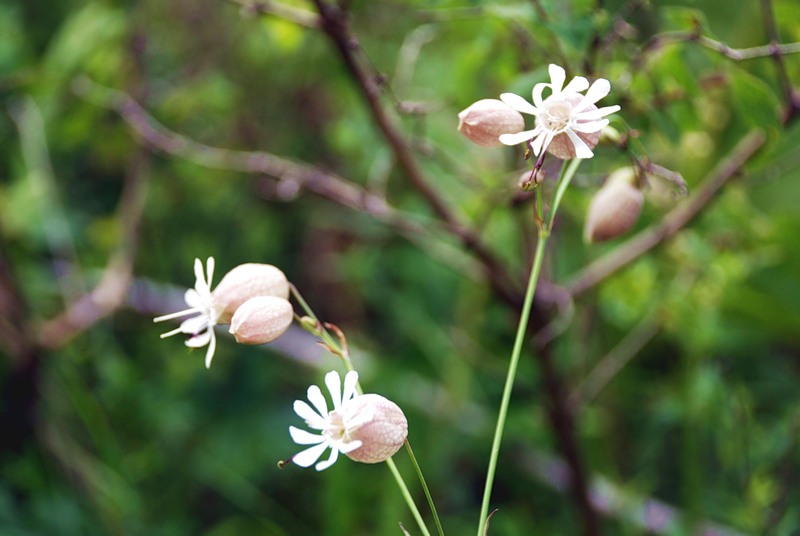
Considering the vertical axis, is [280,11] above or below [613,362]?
above

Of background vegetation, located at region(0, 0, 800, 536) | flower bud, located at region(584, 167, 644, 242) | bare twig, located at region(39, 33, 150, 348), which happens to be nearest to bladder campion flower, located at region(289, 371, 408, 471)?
flower bud, located at region(584, 167, 644, 242)

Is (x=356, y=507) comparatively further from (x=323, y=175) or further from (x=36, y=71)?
(x=36, y=71)

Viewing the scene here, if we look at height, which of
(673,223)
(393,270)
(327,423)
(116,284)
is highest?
(327,423)

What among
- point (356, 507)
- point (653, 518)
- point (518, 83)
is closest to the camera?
point (518, 83)

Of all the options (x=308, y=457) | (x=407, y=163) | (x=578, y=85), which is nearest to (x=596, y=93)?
(x=578, y=85)

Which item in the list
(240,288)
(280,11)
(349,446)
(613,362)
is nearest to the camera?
(349,446)

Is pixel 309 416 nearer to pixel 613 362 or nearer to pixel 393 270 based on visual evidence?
pixel 613 362

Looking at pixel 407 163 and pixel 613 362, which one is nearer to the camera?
pixel 407 163

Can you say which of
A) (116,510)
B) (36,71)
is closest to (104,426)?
(116,510)
